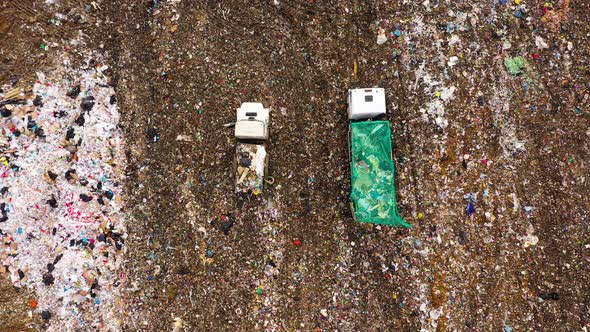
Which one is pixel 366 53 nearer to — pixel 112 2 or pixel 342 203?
pixel 342 203

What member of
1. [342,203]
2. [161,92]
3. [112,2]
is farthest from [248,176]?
[112,2]

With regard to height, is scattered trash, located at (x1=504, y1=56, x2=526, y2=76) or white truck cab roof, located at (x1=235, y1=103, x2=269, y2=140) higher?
scattered trash, located at (x1=504, y1=56, x2=526, y2=76)

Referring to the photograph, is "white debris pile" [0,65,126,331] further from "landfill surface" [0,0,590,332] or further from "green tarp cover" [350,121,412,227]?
"green tarp cover" [350,121,412,227]

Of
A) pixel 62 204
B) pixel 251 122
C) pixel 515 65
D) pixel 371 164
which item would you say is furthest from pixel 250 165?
pixel 515 65

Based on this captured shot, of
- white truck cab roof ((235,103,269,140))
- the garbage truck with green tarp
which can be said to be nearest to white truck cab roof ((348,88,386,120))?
the garbage truck with green tarp

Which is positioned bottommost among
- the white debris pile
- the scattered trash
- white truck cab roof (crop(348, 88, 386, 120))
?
the white debris pile
